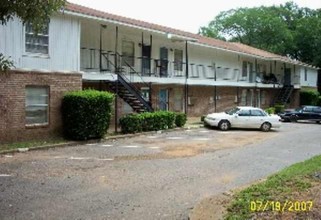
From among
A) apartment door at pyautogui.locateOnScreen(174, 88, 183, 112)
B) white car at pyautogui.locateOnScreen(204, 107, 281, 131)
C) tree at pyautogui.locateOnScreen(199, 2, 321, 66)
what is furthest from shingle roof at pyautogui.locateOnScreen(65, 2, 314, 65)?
tree at pyautogui.locateOnScreen(199, 2, 321, 66)

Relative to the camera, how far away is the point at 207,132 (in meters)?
26.3

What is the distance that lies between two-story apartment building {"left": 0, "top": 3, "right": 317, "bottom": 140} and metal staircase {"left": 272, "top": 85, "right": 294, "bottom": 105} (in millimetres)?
97

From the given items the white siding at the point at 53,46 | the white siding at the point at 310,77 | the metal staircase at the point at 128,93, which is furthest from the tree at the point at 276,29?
the white siding at the point at 53,46

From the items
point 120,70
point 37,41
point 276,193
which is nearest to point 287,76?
point 120,70

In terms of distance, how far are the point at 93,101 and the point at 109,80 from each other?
15.6 ft

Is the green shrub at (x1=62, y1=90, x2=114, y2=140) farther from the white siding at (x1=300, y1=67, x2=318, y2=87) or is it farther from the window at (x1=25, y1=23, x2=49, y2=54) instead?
the white siding at (x1=300, y1=67, x2=318, y2=87)

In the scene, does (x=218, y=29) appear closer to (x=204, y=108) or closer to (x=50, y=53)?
(x=204, y=108)

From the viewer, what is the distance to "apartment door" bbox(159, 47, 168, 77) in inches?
1216

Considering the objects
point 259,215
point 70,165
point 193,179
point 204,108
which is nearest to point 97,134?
point 70,165

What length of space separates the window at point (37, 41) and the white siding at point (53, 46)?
204mm

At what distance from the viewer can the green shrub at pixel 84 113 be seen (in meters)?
20.0

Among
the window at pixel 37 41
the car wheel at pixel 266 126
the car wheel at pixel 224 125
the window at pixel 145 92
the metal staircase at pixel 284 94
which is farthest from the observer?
the metal staircase at pixel 284 94

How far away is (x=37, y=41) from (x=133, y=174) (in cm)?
931

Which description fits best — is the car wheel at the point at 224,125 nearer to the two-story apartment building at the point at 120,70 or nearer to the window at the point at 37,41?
the two-story apartment building at the point at 120,70
